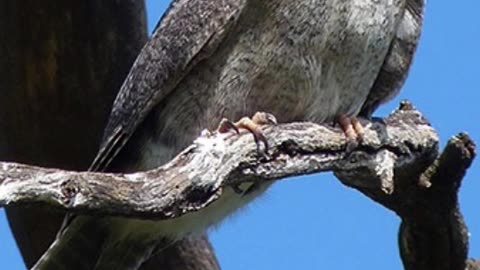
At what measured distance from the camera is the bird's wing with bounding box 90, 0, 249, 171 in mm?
6738

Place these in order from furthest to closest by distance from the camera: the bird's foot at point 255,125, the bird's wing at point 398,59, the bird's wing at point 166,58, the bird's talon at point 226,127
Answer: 1. the bird's wing at point 398,59
2. the bird's wing at point 166,58
3. the bird's talon at point 226,127
4. the bird's foot at point 255,125

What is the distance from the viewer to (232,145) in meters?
5.95

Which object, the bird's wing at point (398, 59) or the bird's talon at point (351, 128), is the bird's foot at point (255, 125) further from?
the bird's wing at point (398, 59)

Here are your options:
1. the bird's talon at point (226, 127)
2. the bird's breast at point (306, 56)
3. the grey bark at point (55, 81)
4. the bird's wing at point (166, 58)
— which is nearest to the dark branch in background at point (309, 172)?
the bird's talon at point (226, 127)

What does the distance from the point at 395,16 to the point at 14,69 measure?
1.56 m

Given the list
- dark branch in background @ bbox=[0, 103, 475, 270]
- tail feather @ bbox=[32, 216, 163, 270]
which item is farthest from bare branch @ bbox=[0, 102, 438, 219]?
tail feather @ bbox=[32, 216, 163, 270]

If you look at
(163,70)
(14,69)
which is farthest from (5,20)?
(163,70)

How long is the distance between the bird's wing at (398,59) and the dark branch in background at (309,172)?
0.36m

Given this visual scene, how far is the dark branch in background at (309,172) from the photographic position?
5293 mm

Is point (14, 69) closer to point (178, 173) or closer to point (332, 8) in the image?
point (332, 8)

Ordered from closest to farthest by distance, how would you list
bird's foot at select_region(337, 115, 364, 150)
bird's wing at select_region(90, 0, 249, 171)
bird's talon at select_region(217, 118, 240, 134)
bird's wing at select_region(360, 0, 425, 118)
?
bird's talon at select_region(217, 118, 240, 134) < bird's foot at select_region(337, 115, 364, 150) < bird's wing at select_region(90, 0, 249, 171) < bird's wing at select_region(360, 0, 425, 118)

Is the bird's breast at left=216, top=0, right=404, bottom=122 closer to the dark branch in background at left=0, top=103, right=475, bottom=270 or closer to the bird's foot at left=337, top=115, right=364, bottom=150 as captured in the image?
the bird's foot at left=337, top=115, right=364, bottom=150

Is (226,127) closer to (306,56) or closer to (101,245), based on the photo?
(306,56)

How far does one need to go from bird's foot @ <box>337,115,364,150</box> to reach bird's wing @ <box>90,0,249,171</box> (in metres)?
0.57
